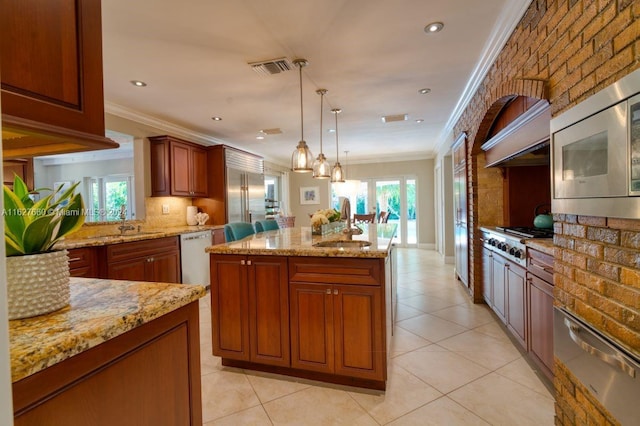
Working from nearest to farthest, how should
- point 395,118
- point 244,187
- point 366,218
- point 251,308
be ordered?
point 251,308, point 395,118, point 244,187, point 366,218

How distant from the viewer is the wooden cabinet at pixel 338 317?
74.0 inches

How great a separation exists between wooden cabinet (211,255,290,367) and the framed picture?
6411 millimetres

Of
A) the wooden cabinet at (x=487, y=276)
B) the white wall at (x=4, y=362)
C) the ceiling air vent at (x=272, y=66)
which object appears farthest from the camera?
the wooden cabinet at (x=487, y=276)

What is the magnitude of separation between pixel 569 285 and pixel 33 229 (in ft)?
6.89

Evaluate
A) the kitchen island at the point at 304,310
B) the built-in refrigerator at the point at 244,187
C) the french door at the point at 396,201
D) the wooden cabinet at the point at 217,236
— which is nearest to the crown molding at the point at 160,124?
the built-in refrigerator at the point at 244,187

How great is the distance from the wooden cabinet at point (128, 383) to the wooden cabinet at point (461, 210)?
3523mm

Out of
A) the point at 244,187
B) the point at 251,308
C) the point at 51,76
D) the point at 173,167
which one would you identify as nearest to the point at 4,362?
the point at 51,76

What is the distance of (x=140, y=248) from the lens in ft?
10.9

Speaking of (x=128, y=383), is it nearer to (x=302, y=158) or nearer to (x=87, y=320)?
(x=87, y=320)

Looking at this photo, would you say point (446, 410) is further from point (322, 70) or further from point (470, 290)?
point (322, 70)

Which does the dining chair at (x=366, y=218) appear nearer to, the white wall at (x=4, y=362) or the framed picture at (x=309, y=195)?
the framed picture at (x=309, y=195)

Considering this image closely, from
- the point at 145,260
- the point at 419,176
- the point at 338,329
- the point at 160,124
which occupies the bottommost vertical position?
the point at 338,329

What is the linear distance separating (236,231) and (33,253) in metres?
2.33

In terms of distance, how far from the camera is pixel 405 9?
6.57ft
